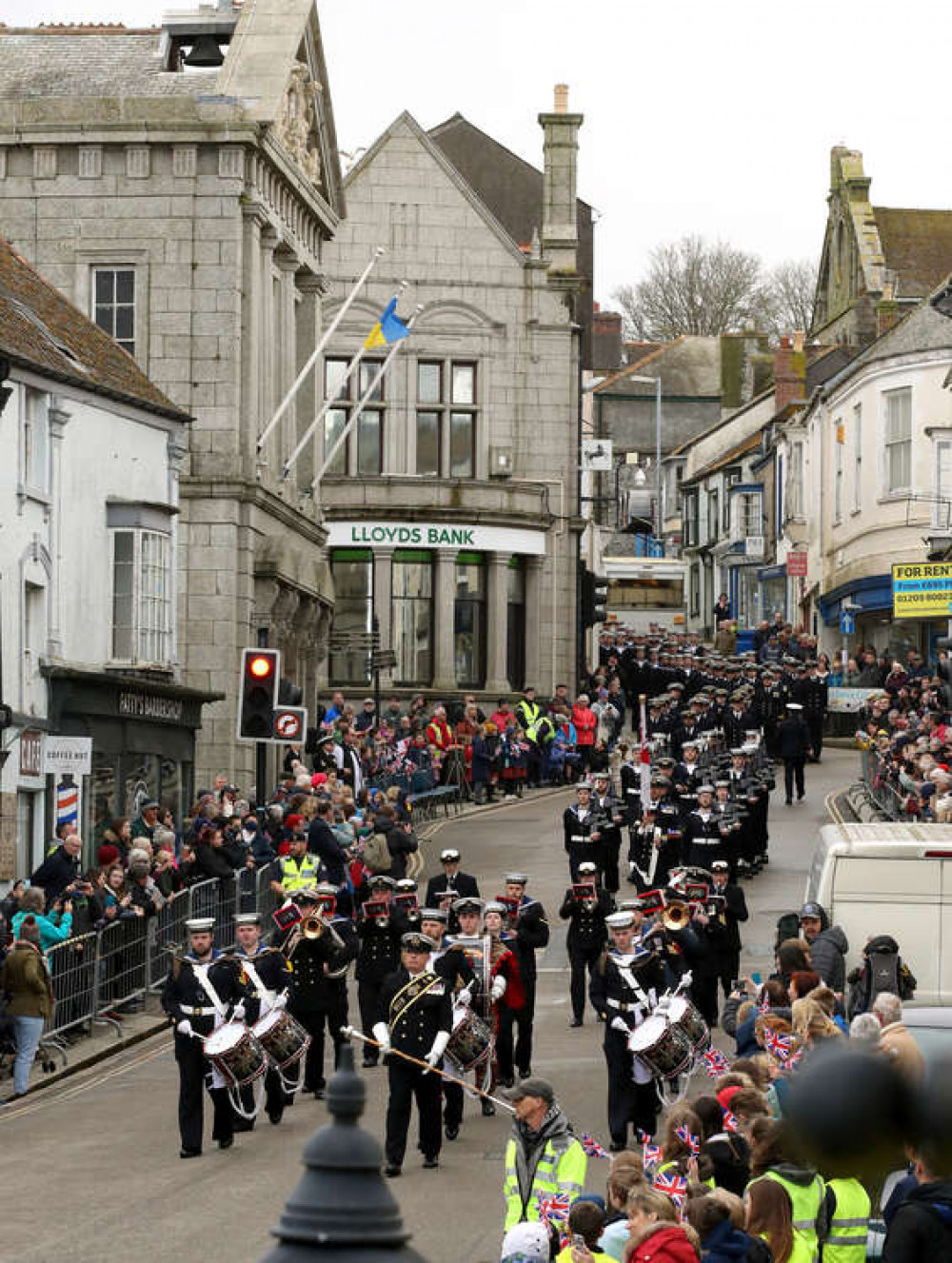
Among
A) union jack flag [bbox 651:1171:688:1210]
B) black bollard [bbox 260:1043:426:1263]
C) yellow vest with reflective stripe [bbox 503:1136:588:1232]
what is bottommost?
yellow vest with reflective stripe [bbox 503:1136:588:1232]

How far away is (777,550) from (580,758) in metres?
28.6

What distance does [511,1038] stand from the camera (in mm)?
19594

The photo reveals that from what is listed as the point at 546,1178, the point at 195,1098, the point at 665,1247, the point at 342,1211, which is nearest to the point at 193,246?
the point at 195,1098

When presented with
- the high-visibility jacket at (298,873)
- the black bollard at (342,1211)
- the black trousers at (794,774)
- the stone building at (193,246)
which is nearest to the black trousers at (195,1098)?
the high-visibility jacket at (298,873)

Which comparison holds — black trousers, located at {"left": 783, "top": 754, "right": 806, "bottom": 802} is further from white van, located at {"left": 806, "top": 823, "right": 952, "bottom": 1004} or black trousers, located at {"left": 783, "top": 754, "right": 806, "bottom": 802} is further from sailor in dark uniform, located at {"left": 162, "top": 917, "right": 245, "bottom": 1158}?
sailor in dark uniform, located at {"left": 162, "top": 917, "right": 245, "bottom": 1158}

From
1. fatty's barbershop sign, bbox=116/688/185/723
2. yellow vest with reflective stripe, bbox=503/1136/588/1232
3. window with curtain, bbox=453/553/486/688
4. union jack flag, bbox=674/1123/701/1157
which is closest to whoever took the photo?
union jack flag, bbox=674/1123/701/1157

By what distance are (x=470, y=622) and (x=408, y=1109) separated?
3877 cm

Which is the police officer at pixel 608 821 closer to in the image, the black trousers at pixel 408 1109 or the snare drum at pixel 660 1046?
the snare drum at pixel 660 1046

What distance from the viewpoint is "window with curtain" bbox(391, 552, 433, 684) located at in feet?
179

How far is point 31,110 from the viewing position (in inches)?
1554

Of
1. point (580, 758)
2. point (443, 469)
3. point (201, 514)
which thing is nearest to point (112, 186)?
point (201, 514)

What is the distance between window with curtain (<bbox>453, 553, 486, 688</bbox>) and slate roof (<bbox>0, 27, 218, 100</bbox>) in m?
16.0

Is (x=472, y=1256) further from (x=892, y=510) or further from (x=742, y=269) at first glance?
(x=742, y=269)

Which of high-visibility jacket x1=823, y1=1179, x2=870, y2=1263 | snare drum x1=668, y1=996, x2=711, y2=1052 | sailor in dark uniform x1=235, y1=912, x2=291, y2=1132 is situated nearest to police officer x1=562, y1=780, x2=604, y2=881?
sailor in dark uniform x1=235, y1=912, x2=291, y2=1132
